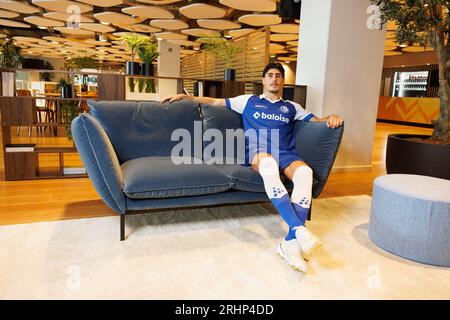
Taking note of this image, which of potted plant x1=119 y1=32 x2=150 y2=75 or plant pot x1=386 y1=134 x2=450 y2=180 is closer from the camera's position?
plant pot x1=386 y1=134 x2=450 y2=180

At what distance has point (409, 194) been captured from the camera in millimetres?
1939

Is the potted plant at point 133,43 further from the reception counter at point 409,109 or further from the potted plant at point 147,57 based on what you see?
the reception counter at point 409,109

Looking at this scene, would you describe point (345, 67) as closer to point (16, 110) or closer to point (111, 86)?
point (111, 86)

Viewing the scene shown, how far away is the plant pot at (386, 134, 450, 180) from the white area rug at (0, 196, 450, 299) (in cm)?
105

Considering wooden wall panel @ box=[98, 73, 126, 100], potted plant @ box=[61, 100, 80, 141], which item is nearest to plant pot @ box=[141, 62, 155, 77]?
wooden wall panel @ box=[98, 73, 126, 100]

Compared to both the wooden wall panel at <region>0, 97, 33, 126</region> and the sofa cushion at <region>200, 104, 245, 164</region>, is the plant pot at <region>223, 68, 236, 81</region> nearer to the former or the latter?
the sofa cushion at <region>200, 104, 245, 164</region>

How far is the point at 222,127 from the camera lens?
2.78 meters

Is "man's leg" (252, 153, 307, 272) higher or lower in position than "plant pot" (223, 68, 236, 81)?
lower

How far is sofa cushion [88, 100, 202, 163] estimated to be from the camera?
2553mm

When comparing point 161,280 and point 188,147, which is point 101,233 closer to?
point 161,280

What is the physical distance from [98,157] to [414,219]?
1.86 metres

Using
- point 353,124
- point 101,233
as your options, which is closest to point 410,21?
point 353,124
